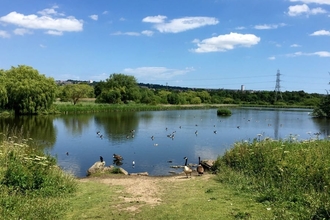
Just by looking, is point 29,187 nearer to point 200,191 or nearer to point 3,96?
point 200,191

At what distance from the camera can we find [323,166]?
9.32 m

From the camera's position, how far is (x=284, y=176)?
1002 cm

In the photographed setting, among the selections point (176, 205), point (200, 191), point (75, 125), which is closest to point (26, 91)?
point (75, 125)

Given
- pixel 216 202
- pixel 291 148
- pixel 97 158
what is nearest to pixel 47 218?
pixel 216 202

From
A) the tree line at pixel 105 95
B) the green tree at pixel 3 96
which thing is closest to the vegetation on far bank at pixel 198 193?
the green tree at pixel 3 96

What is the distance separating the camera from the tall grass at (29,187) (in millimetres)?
7350

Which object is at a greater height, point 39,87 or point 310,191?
point 39,87

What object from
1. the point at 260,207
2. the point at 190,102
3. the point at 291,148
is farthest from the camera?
the point at 190,102

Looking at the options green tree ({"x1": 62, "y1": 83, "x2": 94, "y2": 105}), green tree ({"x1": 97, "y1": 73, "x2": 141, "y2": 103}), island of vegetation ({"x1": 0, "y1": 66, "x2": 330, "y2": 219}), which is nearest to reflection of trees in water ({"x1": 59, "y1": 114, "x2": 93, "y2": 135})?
island of vegetation ({"x1": 0, "y1": 66, "x2": 330, "y2": 219})

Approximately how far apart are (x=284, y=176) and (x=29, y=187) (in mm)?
8180

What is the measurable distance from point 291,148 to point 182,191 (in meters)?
5.28

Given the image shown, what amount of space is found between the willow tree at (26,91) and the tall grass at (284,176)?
1950 inches

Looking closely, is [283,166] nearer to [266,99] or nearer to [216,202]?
[216,202]

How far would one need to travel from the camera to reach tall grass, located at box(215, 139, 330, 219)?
24.2ft
